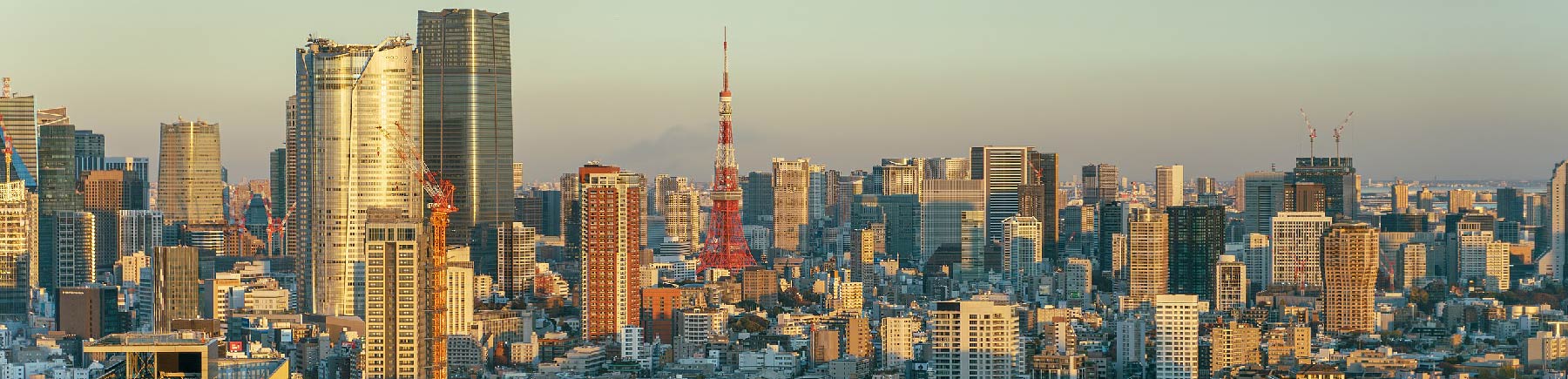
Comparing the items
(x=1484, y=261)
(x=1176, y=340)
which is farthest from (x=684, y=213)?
(x=1176, y=340)

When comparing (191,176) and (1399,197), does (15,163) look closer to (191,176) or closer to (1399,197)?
(191,176)

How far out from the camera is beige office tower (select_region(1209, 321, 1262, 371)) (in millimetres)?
29812

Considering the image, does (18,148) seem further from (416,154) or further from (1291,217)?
(1291,217)

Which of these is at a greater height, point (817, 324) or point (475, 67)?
point (475, 67)

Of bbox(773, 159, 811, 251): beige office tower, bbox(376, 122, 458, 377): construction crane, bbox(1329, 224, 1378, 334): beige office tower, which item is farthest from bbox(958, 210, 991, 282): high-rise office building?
bbox(376, 122, 458, 377): construction crane

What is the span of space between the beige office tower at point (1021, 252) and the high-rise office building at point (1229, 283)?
131 inches

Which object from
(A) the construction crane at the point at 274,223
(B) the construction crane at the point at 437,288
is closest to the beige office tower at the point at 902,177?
(A) the construction crane at the point at 274,223

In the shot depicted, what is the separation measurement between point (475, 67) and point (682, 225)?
5995mm

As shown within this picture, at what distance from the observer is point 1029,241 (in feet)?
173

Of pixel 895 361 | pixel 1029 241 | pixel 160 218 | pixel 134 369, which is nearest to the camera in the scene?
pixel 134 369

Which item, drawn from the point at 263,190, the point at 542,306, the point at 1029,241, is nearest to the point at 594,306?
the point at 542,306

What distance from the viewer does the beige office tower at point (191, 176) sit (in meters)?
49.1

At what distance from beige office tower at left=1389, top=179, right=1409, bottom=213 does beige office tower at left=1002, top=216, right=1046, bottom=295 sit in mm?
6419

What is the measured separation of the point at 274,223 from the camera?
47094 millimetres
